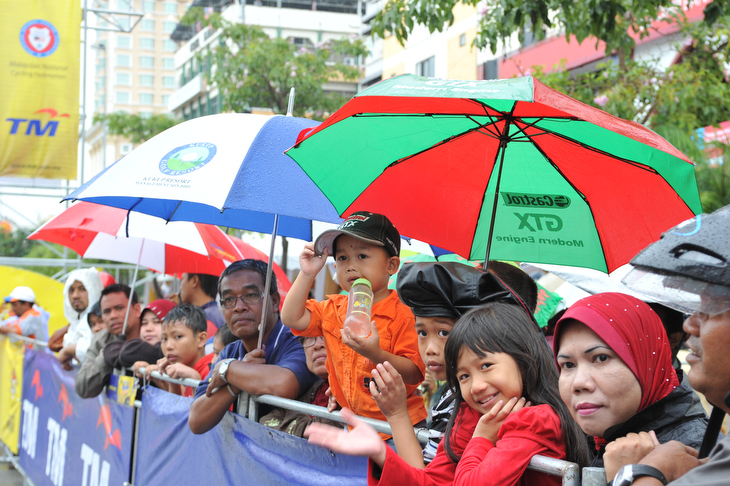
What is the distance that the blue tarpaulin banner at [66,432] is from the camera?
577 cm

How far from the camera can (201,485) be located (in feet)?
14.1

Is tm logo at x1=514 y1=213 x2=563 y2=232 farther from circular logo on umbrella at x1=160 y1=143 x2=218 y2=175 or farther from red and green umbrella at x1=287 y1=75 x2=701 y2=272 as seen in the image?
circular logo on umbrella at x1=160 y1=143 x2=218 y2=175

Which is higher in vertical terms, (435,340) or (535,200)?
(535,200)

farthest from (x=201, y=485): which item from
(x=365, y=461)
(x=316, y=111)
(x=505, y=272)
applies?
(x=316, y=111)

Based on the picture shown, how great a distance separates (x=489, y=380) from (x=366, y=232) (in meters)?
1.13

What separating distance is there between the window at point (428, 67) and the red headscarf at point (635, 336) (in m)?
29.3

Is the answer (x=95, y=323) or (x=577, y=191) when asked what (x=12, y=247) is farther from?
(x=577, y=191)

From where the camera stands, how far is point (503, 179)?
418cm

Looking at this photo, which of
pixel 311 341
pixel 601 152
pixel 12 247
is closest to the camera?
pixel 601 152

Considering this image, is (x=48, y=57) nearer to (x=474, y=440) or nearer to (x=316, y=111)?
(x=316, y=111)

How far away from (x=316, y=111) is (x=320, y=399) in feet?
58.6

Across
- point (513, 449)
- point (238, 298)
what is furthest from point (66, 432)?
point (513, 449)

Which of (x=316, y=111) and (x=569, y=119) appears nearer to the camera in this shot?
(x=569, y=119)

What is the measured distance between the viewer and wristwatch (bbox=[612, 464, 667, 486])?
1.74 m
